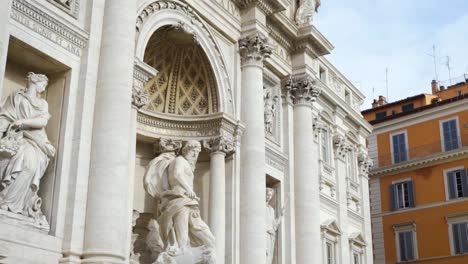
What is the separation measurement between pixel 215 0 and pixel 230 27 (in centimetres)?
94

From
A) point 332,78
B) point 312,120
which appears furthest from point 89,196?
point 332,78

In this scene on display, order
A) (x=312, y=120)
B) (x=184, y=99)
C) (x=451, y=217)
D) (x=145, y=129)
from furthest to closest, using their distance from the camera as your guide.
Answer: (x=451, y=217)
(x=312, y=120)
(x=184, y=99)
(x=145, y=129)

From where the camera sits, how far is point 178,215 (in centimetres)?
1672

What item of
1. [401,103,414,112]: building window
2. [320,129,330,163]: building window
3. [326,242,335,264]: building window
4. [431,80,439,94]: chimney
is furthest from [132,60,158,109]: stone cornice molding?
[431,80,439,94]: chimney

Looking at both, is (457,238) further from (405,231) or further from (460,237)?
(405,231)

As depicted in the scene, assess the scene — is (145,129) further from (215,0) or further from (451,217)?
(451,217)

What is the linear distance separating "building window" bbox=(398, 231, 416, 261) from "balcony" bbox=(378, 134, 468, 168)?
3622mm

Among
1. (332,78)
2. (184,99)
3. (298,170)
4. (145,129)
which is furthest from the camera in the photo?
(332,78)

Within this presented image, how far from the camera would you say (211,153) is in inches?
739

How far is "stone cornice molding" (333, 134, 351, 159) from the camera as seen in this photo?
27.3 meters

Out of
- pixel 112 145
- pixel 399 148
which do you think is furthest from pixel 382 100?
pixel 112 145

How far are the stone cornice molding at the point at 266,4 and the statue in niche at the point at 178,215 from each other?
576 centimetres

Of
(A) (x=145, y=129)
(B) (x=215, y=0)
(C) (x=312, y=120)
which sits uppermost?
(B) (x=215, y=0)

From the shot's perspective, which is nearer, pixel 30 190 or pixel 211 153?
pixel 30 190
